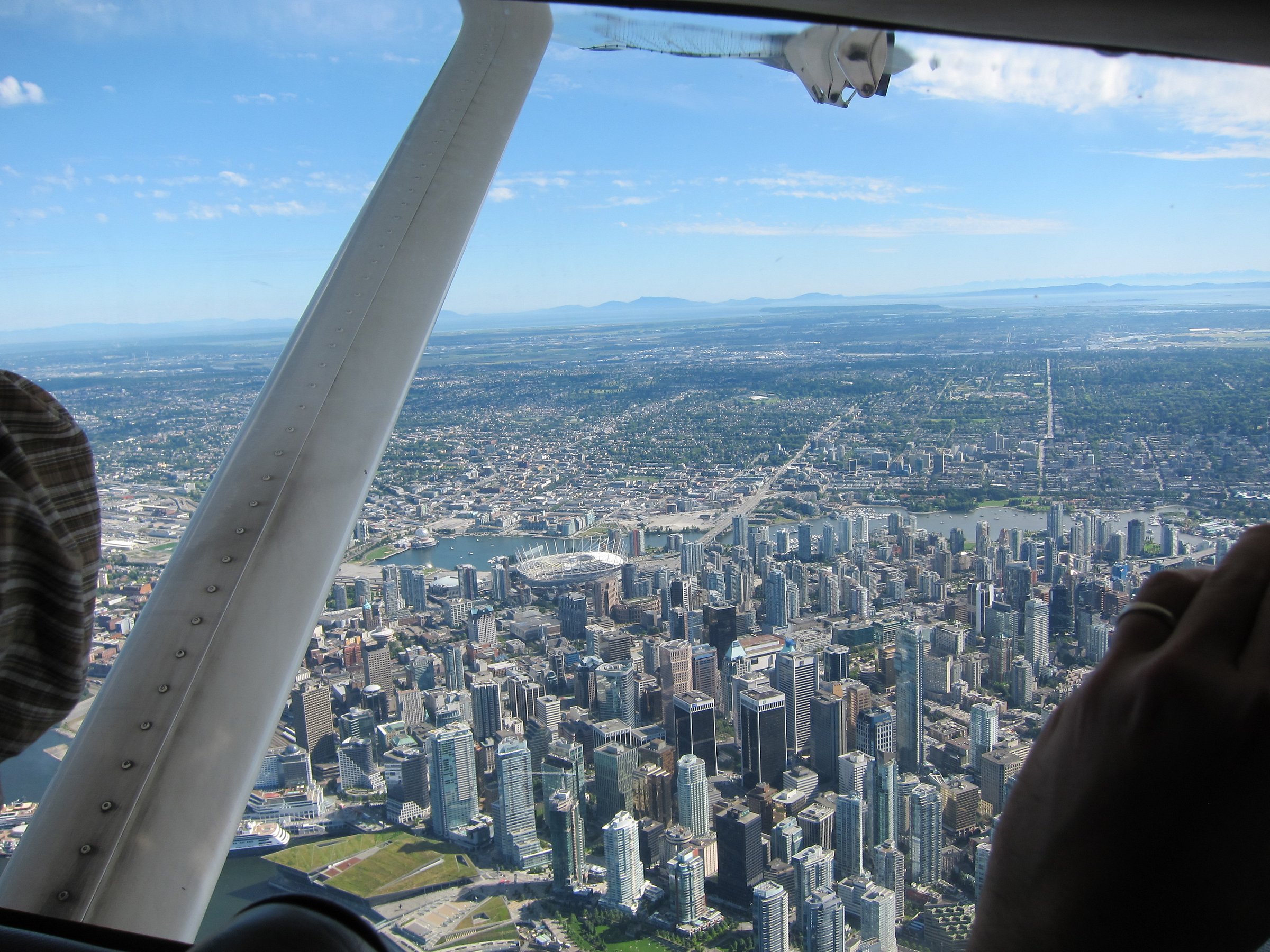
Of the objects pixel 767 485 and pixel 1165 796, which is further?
pixel 767 485

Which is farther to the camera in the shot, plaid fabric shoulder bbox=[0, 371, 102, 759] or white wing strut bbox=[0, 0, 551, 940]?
white wing strut bbox=[0, 0, 551, 940]

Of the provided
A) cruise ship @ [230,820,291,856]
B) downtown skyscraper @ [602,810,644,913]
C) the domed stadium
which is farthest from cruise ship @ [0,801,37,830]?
the domed stadium

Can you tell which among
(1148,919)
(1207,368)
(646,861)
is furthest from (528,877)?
(1207,368)

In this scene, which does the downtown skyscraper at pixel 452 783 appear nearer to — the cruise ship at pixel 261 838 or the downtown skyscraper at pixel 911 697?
the cruise ship at pixel 261 838

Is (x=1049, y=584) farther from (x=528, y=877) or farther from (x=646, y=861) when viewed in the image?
(x=528, y=877)

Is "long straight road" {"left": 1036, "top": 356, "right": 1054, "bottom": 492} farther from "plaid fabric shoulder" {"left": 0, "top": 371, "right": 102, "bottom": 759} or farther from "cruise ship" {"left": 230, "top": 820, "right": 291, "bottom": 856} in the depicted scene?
"plaid fabric shoulder" {"left": 0, "top": 371, "right": 102, "bottom": 759}

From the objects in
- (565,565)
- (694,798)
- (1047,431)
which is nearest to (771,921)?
(694,798)

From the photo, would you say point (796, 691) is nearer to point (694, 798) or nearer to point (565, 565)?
point (694, 798)
